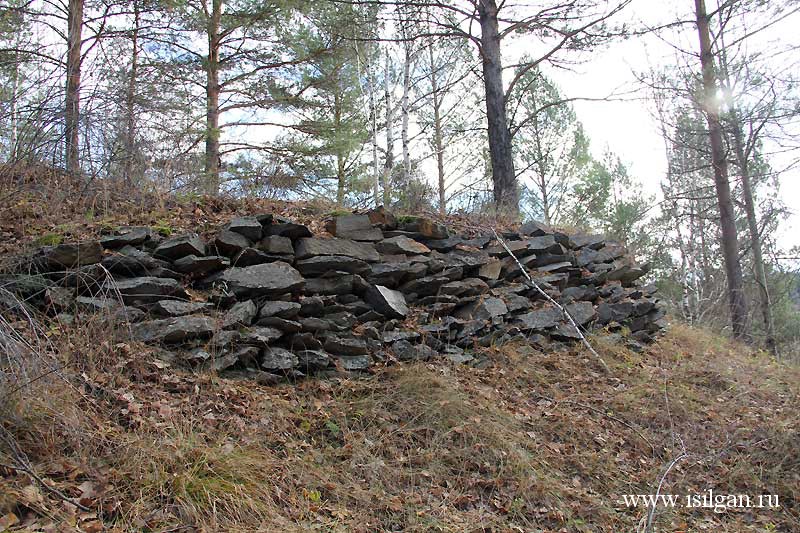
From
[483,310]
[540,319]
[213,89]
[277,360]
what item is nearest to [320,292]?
[277,360]

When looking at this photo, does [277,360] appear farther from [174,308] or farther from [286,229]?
[286,229]

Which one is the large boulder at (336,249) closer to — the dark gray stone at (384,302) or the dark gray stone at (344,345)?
the dark gray stone at (384,302)

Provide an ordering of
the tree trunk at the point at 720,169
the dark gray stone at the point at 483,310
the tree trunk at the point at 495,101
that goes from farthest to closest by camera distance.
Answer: the tree trunk at the point at 720,169, the tree trunk at the point at 495,101, the dark gray stone at the point at 483,310

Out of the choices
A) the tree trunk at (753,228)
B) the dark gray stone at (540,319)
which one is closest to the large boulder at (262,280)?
the dark gray stone at (540,319)

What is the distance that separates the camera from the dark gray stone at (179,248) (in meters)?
4.42

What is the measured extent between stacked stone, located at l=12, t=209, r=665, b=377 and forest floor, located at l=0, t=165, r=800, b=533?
9.5 inches

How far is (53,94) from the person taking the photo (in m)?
4.05

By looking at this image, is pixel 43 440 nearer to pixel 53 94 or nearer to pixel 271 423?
pixel 271 423

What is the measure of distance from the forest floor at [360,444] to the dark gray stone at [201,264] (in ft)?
1.92

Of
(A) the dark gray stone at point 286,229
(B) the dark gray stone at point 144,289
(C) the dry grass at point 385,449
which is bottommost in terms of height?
(C) the dry grass at point 385,449

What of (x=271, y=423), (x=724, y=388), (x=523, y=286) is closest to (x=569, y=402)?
(x=523, y=286)

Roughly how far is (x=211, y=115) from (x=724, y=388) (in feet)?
28.8

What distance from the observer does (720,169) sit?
9.48 m

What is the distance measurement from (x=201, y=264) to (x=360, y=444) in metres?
2.06
